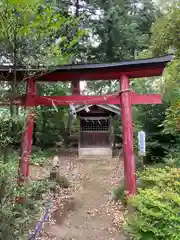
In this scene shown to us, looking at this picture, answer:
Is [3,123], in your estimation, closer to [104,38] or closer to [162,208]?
[162,208]

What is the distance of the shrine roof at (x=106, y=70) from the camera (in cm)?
638

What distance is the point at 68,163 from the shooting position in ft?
45.6

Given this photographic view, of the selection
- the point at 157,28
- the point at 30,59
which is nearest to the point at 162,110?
the point at 157,28

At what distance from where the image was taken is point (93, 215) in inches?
267

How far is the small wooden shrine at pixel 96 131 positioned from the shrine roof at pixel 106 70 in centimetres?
880

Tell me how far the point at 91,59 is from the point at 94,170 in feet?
26.4

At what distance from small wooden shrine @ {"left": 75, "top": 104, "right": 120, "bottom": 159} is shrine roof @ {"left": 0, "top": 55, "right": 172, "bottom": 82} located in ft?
28.9

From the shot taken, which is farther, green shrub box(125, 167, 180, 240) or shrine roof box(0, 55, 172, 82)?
shrine roof box(0, 55, 172, 82)

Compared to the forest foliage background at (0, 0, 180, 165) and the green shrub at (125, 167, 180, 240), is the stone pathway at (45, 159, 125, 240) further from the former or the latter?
the forest foliage background at (0, 0, 180, 165)

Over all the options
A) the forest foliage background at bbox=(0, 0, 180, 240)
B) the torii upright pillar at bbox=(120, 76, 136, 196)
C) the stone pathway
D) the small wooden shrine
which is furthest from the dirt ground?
the small wooden shrine

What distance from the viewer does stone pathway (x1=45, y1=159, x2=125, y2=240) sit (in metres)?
5.60

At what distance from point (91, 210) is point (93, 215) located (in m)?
0.37

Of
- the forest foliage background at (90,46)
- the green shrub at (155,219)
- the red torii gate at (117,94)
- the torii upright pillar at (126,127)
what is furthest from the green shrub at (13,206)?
the torii upright pillar at (126,127)

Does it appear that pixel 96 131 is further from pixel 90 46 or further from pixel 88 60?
pixel 90 46
